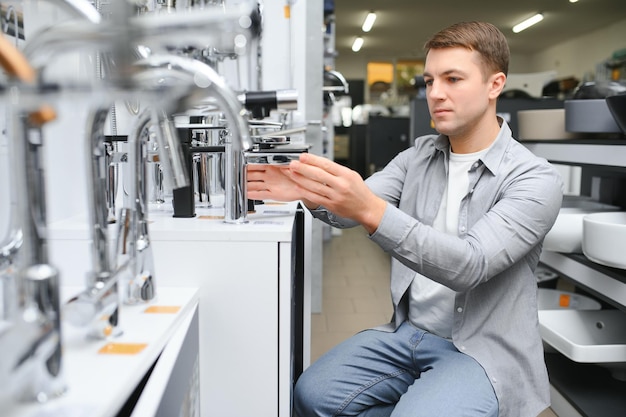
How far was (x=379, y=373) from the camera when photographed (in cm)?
132

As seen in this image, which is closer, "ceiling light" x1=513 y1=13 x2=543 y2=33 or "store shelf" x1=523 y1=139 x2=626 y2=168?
"store shelf" x1=523 y1=139 x2=626 y2=168

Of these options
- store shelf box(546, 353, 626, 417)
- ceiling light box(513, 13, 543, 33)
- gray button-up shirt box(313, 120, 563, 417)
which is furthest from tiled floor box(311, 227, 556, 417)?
ceiling light box(513, 13, 543, 33)

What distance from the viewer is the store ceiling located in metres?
8.29

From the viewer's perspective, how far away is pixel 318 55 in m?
3.06

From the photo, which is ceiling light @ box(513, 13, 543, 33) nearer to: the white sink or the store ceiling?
the store ceiling

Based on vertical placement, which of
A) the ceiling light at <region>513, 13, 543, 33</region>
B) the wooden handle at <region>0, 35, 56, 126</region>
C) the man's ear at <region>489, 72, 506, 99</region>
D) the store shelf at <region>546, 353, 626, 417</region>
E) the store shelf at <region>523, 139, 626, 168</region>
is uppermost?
the ceiling light at <region>513, 13, 543, 33</region>

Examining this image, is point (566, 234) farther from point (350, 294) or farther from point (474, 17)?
point (474, 17)

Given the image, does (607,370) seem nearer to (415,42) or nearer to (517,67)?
(415,42)

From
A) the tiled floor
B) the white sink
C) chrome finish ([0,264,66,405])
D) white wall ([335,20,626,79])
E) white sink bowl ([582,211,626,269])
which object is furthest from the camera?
white wall ([335,20,626,79])

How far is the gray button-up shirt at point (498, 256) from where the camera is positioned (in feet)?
3.66

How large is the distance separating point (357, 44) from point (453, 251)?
37.8 feet

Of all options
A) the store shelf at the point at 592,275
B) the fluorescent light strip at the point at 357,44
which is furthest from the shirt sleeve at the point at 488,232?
the fluorescent light strip at the point at 357,44

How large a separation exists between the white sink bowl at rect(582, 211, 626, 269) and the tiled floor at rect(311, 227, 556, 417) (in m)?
0.61

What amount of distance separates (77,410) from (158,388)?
136mm
